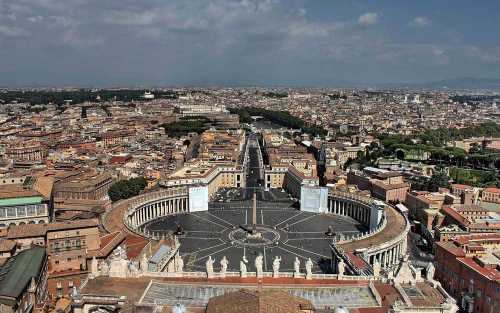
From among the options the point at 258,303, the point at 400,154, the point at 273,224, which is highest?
the point at 258,303

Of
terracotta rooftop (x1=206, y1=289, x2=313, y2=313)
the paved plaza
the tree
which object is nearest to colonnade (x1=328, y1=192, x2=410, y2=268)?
the paved plaza

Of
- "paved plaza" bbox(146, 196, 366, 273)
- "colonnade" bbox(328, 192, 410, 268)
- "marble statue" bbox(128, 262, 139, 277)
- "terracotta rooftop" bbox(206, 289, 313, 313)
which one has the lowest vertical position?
"paved plaza" bbox(146, 196, 366, 273)

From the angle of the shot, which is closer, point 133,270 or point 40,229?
point 133,270

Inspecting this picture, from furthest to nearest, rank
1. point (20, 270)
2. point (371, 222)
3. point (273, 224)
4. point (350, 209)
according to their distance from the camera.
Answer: point (350, 209) < point (273, 224) < point (371, 222) < point (20, 270)

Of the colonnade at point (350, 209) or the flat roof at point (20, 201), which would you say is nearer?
the flat roof at point (20, 201)

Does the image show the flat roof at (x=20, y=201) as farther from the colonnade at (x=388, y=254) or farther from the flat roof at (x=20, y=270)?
the colonnade at (x=388, y=254)

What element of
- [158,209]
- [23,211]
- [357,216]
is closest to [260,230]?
[357,216]

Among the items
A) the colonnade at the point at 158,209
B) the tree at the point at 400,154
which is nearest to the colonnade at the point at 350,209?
the colonnade at the point at 158,209

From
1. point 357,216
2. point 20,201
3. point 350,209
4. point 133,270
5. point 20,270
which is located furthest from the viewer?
point 350,209

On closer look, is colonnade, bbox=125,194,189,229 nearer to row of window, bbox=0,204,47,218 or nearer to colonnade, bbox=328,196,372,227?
row of window, bbox=0,204,47,218

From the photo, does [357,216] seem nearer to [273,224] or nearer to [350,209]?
[350,209]
